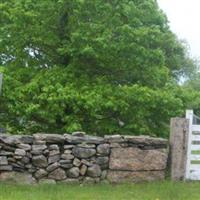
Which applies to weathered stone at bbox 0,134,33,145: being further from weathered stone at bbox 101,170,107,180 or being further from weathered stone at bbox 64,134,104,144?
weathered stone at bbox 101,170,107,180

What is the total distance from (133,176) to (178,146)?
3.71ft

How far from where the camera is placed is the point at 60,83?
40.2 ft

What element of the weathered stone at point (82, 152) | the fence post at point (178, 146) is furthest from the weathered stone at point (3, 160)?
the fence post at point (178, 146)

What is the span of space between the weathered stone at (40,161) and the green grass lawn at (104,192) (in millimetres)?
443

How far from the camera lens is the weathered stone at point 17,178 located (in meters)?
9.20

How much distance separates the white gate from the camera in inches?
410

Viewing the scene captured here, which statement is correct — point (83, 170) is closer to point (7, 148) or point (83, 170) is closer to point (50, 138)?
point (50, 138)

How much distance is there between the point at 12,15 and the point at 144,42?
3.31 metres

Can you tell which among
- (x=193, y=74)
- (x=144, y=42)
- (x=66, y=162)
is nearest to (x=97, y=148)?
(x=66, y=162)

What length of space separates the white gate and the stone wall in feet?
1.69

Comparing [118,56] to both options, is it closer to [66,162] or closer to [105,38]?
[105,38]

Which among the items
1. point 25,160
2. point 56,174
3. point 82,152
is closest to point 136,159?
point 82,152

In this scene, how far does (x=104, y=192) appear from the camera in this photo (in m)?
8.95

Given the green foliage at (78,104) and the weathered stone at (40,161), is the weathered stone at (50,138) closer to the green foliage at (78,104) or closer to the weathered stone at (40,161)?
the weathered stone at (40,161)
